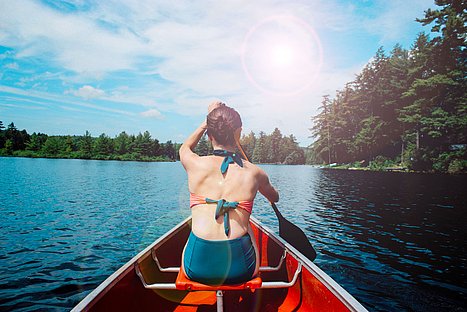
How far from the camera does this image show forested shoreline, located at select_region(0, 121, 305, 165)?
104125mm

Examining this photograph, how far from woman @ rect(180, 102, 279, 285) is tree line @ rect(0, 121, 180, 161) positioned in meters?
117

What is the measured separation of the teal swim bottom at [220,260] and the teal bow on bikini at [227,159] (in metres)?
0.62

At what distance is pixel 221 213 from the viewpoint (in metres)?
2.42

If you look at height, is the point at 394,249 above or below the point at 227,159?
below

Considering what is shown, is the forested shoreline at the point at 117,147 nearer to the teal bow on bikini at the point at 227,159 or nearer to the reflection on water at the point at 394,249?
the reflection on water at the point at 394,249

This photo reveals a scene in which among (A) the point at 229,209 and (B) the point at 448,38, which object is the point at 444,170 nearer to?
(B) the point at 448,38

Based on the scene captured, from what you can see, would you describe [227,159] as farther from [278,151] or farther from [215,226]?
[278,151]

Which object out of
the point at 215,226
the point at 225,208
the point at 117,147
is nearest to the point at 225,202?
the point at 225,208

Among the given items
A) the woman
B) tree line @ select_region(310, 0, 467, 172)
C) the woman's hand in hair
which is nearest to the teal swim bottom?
the woman

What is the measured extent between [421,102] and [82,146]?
110783 mm

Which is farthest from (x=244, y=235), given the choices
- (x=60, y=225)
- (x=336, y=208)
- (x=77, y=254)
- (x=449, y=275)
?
(x=336, y=208)

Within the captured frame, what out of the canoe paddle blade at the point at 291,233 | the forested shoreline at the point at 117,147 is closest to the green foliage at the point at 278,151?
the forested shoreline at the point at 117,147

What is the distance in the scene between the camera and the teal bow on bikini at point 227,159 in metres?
2.46

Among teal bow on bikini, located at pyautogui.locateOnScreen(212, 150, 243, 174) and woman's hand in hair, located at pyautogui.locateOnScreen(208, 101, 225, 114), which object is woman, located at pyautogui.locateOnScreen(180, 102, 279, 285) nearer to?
teal bow on bikini, located at pyautogui.locateOnScreen(212, 150, 243, 174)
